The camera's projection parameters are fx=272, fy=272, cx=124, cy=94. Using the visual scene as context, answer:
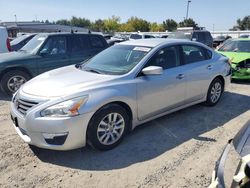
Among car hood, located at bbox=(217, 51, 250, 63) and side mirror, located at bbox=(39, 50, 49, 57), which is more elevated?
side mirror, located at bbox=(39, 50, 49, 57)

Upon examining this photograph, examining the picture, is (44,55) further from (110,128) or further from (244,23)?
(244,23)

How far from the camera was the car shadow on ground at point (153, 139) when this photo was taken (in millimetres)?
3812

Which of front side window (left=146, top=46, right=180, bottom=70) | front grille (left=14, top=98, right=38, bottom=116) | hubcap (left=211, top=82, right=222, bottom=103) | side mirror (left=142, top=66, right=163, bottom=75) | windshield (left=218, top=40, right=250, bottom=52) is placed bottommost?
hubcap (left=211, top=82, right=222, bottom=103)

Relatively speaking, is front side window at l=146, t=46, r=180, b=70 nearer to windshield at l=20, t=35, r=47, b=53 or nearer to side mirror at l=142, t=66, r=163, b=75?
side mirror at l=142, t=66, r=163, b=75

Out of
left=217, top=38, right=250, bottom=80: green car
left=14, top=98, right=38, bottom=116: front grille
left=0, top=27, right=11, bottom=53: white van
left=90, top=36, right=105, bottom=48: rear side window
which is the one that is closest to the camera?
left=14, top=98, right=38, bottom=116: front grille

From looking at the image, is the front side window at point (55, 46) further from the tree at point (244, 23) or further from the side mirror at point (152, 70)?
the tree at point (244, 23)

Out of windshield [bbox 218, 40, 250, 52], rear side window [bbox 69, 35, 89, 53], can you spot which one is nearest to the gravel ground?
rear side window [bbox 69, 35, 89, 53]

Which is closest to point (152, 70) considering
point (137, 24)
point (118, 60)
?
point (118, 60)

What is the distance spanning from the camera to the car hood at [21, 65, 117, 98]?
3816 millimetres

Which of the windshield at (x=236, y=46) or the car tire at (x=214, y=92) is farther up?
the windshield at (x=236, y=46)

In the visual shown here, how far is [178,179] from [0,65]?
5.71 metres

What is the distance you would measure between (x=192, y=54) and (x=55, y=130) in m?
3.31

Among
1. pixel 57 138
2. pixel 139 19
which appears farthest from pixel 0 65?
pixel 139 19

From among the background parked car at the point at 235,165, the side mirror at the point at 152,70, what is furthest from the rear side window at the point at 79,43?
the background parked car at the point at 235,165
